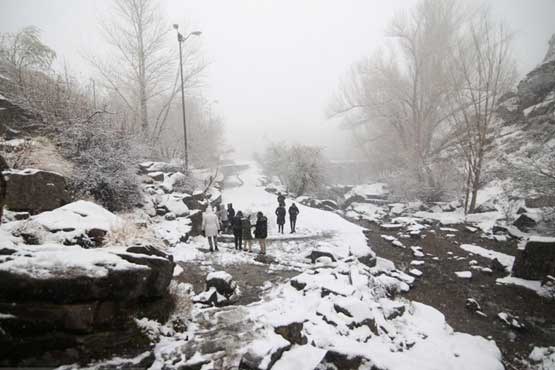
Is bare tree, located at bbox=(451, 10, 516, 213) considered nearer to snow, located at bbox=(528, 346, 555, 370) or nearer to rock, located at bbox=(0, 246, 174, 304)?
snow, located at bbox=(528, 346, 555, 370)

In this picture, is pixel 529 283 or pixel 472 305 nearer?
pixel 472 305

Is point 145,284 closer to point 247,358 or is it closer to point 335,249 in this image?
point 247,358

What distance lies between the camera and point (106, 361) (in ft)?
9.73

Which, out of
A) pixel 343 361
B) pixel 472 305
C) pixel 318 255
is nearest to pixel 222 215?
pixel 318 255

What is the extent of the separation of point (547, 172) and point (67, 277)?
14.4 m

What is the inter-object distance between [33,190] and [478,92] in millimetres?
23060

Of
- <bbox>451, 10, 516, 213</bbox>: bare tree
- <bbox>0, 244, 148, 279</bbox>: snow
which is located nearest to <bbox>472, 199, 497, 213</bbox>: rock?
<bbox>451, 10, 516, 213</bbox>: bare tree

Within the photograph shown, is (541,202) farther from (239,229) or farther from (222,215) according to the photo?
(222,215)

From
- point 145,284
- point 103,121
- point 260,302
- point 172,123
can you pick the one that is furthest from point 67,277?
point 172,123

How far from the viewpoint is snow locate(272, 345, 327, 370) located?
10.8 ft

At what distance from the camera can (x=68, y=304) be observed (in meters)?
3.00

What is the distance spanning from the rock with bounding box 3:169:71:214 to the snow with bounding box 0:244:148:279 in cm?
304

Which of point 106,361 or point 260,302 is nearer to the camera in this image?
point 106,361

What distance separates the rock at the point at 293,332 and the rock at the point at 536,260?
769cm
